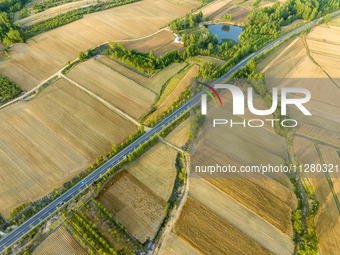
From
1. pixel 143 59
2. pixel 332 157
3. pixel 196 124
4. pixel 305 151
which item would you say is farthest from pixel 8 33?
pixel 332 157

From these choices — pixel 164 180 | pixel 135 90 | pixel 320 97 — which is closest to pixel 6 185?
pixel 164 180

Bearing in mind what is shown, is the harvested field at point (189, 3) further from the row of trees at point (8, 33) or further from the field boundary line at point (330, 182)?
the field boundary line at point (330, 182)

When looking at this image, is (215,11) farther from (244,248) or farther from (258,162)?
(244,248)

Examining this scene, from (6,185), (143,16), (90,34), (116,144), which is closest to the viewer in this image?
(6,185)

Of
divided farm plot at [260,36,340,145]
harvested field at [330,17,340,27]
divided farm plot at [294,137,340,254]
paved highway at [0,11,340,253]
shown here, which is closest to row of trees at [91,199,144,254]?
paved highway at [0,11,340,253]

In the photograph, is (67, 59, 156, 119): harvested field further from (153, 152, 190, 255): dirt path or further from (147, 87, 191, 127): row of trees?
(153, 152, 190, 255): dirt path

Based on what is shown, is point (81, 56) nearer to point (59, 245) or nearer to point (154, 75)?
point (154, 75)
